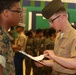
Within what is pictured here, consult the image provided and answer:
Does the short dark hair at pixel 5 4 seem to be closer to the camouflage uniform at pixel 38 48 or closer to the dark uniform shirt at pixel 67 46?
the dark uniform shirt at pixel 67 46

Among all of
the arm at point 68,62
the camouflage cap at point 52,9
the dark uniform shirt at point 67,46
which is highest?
the camouflage cap at point 52,9

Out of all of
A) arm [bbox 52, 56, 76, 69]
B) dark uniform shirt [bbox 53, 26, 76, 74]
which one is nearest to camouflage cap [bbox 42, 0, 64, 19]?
dark uniform shirt [bbox 53, 26, 76, 74]

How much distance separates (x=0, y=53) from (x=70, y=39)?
33.3 inches

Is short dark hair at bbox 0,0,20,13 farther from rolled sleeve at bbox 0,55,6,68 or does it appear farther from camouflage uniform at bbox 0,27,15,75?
rolled sleeve at bbox 0,55,6,68

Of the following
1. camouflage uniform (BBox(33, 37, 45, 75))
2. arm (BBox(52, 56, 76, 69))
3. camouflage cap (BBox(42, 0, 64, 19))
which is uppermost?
camouflage cap (BBox(42, 0, 64, 19))

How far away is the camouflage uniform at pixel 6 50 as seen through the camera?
1.72 meters

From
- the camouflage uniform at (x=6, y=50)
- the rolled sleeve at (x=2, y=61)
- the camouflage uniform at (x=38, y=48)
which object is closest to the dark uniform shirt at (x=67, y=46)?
the camouflage uniform at (x=6, y=50)

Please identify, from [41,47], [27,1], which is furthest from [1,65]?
[27,1]

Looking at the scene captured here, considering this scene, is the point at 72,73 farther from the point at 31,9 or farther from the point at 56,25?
the point at 31,9

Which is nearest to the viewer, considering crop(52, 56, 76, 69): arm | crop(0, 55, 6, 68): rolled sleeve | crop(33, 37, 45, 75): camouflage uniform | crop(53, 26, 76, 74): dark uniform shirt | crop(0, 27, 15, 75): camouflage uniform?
crop(0, 55, 6, 68): rolled sleeve

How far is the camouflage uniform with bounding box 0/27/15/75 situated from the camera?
172 centimetres

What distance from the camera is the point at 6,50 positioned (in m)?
1.74

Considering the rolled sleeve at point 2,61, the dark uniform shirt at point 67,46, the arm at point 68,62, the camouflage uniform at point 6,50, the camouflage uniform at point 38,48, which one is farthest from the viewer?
the camouflage uniform at point 38,48

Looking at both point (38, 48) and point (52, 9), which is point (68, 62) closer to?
point (52, 9)
